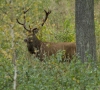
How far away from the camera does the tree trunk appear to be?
386 inches

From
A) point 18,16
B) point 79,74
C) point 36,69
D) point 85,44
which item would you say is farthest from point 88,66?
point 85,44

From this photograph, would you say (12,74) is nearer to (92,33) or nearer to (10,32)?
(10,32)

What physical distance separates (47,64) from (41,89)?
1.36 m

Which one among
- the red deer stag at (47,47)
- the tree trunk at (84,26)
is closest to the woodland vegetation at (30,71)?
the tree trunk at (84,26)

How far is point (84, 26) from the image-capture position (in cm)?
997

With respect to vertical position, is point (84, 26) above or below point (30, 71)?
above

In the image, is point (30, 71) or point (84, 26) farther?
point (84, 26)

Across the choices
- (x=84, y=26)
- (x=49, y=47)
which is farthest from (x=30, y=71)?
(x=49, y=47)

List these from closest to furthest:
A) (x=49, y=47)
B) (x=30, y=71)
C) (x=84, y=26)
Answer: (x=30, y=71) < (x=84, y=26) < (x=49, y=47)

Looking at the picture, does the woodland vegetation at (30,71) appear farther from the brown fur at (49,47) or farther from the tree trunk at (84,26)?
the brown fur at (49,47)

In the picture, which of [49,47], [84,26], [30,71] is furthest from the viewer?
[49,47]

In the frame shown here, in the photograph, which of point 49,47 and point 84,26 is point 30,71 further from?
point 49,47

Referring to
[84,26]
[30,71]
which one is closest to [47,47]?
[84,26]

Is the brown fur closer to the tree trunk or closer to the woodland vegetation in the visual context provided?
the tree trunk
